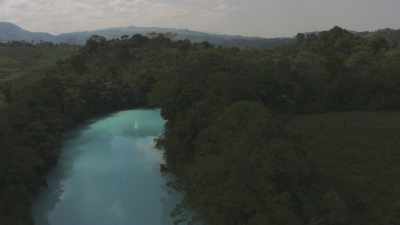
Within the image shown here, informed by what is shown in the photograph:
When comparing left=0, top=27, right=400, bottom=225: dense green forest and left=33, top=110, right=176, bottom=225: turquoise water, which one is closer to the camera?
left=0, top=27, right=400, bottom=225: dense green forest

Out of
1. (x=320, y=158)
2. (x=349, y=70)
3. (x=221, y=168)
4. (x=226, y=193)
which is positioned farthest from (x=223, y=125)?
(x=349, y=70)

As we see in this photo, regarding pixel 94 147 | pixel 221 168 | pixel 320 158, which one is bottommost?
pixel 94 147

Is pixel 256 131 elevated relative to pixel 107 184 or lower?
elevated

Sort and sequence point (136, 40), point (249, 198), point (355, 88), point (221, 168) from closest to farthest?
point (249, 198) → point (221, 168) → point (355, 88) → point (136, 40)

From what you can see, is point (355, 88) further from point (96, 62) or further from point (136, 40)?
point (136, 40)

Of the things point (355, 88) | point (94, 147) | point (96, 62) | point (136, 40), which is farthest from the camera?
point (136, 40)
